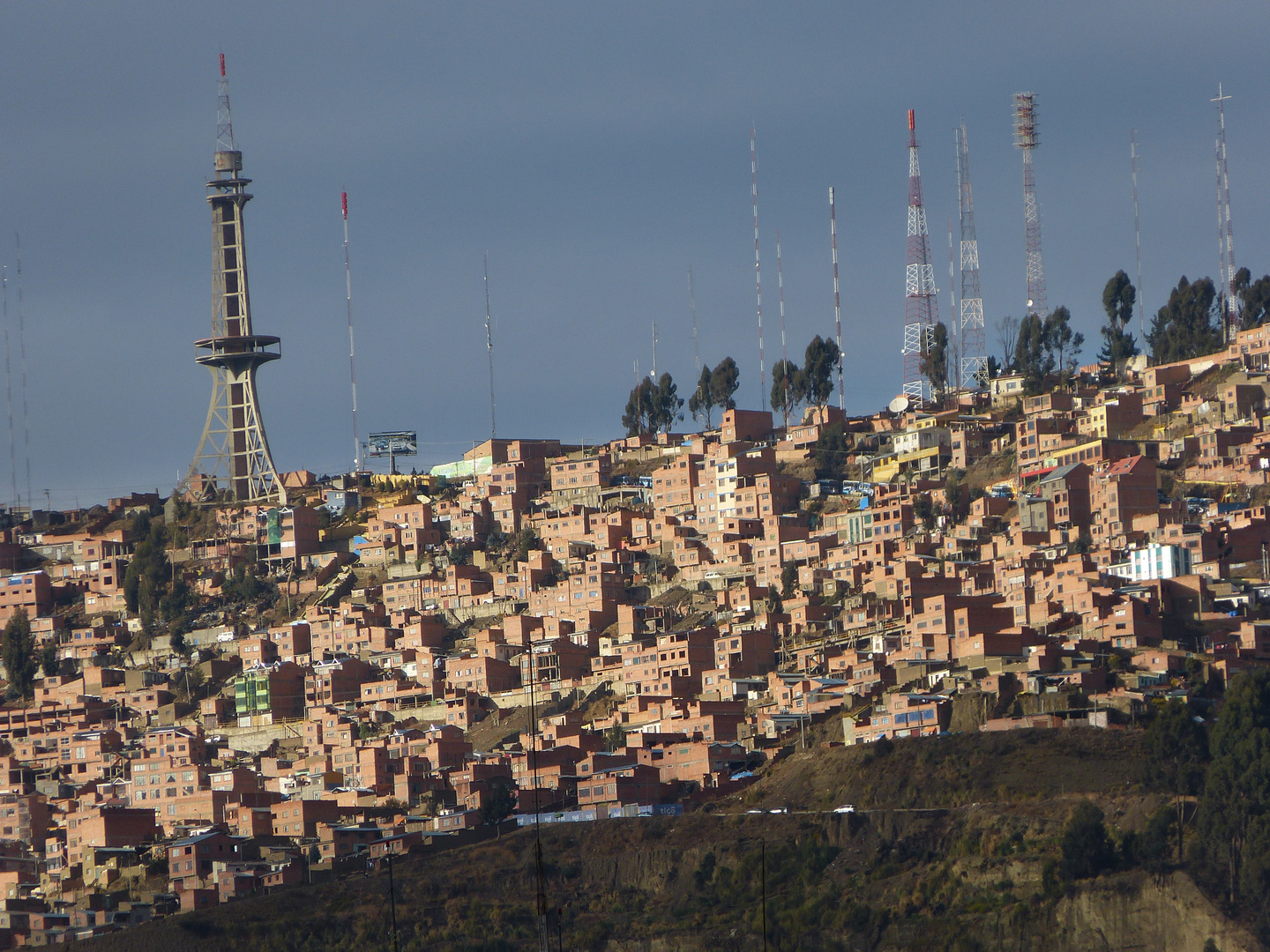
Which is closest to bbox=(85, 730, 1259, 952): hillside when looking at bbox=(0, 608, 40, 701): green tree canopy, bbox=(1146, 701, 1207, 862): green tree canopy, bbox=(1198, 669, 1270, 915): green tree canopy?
bbox=(1146, 701, 1207, 862): green tree canopy

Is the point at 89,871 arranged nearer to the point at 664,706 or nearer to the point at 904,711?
the point at 664,706

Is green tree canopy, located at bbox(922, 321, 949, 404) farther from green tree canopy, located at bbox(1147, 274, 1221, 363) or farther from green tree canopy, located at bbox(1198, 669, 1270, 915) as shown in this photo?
green tree canopy, located at bbox(1198, 669, 1270, 915)

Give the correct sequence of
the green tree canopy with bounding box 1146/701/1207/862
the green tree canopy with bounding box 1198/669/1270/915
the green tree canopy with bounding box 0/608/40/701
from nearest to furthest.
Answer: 1. the green tree canopy with bounding box 1198/669/1270/915
2. the green tree canopy with bounding box 1146/701/1207/862
3. the green tree canopy with bounding box 0/608/40/701

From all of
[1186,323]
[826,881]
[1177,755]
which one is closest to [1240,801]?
[1177,755]

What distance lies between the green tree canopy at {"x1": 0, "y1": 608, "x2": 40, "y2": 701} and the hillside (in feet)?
107

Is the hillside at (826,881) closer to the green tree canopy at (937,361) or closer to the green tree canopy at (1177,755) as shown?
the green tree canopy at (1177,755)

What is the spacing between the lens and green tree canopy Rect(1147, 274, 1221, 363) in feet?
334

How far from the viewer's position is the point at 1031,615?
3071 inches

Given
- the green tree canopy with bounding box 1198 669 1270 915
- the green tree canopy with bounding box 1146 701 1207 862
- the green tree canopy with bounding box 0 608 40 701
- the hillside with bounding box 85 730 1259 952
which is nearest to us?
the green tree canopy with bounding box 1198 669 1270 915

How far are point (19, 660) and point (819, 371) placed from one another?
33.3 meters

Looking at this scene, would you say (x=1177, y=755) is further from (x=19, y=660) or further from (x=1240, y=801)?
(x=19, y=660)

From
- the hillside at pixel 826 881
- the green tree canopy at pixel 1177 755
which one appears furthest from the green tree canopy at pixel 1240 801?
the hillside at pixel 826 881

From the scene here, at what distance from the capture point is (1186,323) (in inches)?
4067

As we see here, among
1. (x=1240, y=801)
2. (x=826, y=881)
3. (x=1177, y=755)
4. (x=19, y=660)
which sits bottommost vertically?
(x=826, y=881)
